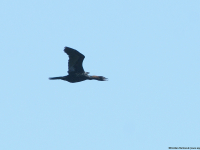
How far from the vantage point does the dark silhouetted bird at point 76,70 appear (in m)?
39.8

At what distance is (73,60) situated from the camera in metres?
40.1

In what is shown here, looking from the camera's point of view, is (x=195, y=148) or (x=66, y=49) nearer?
(x=195, y=148)

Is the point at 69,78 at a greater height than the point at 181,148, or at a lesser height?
greater

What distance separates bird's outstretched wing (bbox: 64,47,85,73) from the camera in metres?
39.4

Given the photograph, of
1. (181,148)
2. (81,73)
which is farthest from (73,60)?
(181,148)

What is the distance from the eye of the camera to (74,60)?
40.1 m

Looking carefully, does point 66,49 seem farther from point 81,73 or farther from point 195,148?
point 195,148

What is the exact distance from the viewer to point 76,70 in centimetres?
4047

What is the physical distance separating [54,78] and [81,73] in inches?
58.0

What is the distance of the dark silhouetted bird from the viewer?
39.8 m

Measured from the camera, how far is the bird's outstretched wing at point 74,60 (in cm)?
3944

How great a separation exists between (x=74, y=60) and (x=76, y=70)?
619mm

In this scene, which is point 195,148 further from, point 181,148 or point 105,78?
point 105,78

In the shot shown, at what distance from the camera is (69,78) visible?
4044cm
